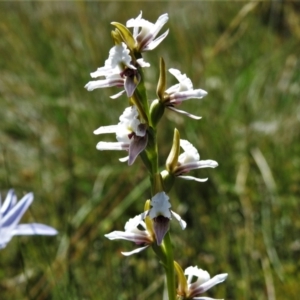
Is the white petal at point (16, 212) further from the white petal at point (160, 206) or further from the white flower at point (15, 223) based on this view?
the white petal at point (160, 206)

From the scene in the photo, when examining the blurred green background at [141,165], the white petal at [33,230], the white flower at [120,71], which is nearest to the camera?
the white flower at [120,71]

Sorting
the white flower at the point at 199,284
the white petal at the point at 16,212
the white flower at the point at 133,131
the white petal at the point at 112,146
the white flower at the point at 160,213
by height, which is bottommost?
the white petal at the point at 16,212

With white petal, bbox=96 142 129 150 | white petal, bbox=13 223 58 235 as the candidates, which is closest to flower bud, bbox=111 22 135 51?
white petal, bbox=96 142 129 150

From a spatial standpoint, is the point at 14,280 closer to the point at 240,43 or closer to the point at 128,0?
the point at 240,43

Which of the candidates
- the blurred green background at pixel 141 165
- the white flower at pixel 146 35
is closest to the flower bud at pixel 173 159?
the white flower at pixel 146 35

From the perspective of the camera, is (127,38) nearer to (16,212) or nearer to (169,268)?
(169,268)

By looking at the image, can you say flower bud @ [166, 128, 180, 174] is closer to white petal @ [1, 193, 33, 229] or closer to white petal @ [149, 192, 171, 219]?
white petal @ [149, 192, 171, 219]

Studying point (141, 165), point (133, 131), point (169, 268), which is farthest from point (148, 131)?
point (141, 165)
